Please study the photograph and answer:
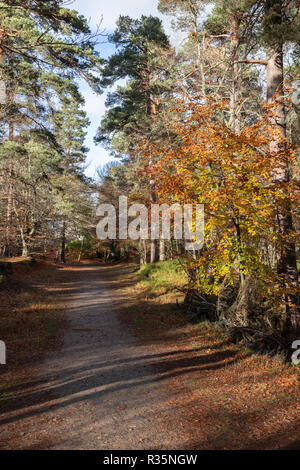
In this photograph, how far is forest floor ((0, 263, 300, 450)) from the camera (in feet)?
15.4

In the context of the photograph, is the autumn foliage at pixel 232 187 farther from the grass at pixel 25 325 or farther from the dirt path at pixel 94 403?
the grass at pixel 25 325

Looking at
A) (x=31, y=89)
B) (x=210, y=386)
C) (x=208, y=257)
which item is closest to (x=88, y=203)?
(x=31, y=89)

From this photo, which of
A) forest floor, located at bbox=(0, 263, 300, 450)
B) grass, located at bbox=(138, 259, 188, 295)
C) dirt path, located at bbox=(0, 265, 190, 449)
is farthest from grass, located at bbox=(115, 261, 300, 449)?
grass, located at bbox=(138, 259, 188, 295)

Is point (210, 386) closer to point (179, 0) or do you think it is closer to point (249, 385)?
point (249, 385)

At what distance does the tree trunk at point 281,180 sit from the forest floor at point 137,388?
1.76m

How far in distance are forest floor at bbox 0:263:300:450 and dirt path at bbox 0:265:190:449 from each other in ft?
0.06

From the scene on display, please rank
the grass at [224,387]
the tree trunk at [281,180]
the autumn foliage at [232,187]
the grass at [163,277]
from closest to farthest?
the grass at [224,387]
the autumn foliage at [232,187]
the tree trunk at [281,180]
the grass at [163,277]

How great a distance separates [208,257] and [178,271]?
328 inches

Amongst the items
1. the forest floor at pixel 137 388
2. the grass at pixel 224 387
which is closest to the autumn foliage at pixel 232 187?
the grass at pixel 224 387

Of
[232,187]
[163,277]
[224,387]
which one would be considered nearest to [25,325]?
[224,387]

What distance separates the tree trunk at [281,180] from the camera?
26.4 feet

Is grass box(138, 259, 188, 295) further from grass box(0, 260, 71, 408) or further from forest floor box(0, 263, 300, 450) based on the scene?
grass box(0, 260, 71, 408)

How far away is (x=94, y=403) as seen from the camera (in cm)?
570

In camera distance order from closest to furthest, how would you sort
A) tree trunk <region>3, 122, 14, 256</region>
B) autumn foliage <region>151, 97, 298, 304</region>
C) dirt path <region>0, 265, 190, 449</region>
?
1. dirt path <region>0, 265, 190, 449</region>
2. autumn foliage <region>151, 97, 298, 304</region>
3. tree trunk <region>3, 122, 14, 256</region>
